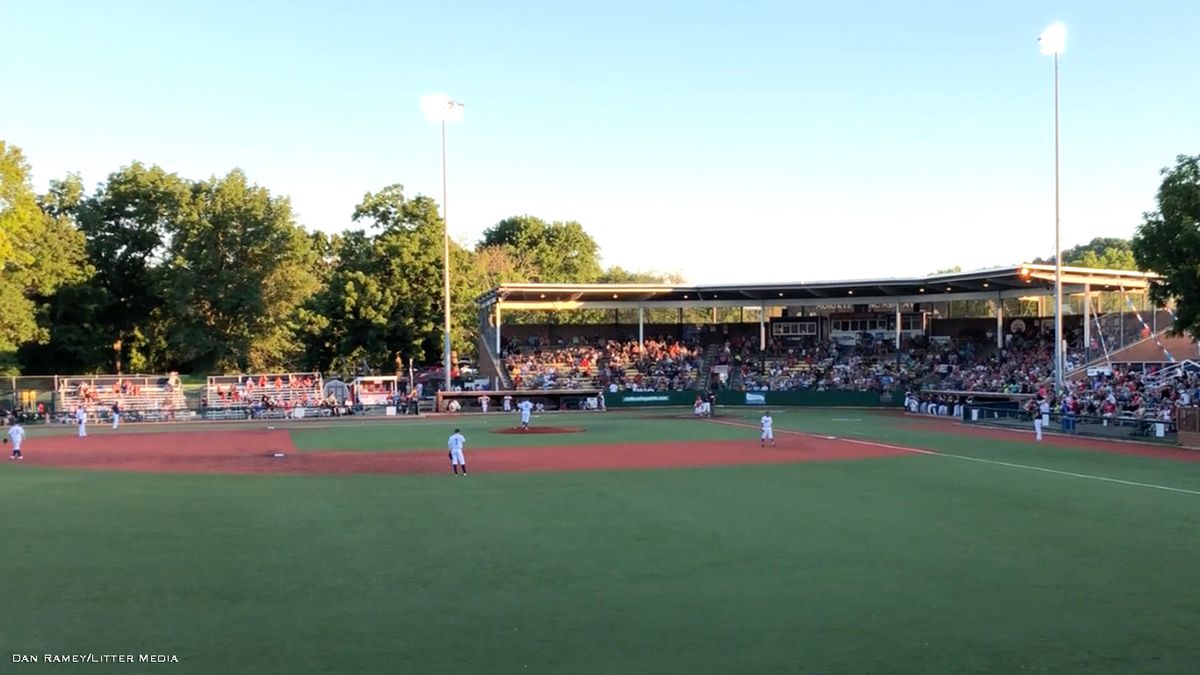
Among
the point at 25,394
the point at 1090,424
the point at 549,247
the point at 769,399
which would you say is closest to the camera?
the point at 1090,424

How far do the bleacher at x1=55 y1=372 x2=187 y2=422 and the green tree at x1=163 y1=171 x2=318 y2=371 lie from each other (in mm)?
11722

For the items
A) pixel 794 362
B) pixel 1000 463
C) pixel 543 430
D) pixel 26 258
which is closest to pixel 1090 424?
pixel 1000 463

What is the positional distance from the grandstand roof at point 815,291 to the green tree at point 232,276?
1489 cm

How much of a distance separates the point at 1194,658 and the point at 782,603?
4071 mm

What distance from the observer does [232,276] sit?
214 ft

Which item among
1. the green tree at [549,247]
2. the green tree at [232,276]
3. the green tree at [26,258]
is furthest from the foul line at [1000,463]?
the green tree at [549,247]

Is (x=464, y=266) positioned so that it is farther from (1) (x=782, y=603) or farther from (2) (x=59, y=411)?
(1) (x=782, y=603)

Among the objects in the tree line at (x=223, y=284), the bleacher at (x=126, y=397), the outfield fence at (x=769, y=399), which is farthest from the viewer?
the tree line at (x=223, y=284)

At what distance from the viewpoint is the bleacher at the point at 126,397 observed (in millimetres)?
50031

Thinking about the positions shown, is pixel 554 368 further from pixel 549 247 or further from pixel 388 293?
pixel 549 247

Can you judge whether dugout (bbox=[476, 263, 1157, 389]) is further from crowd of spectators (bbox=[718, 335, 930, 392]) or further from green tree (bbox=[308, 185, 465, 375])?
green tree (bbox=[308, 185, 465, 375])

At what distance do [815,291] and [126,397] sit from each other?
44.9 metres

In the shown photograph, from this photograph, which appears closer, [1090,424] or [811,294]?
[1090,424]

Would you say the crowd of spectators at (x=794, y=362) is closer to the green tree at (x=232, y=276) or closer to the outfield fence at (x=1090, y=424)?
the outfield fence at (x=1090, y=424)
